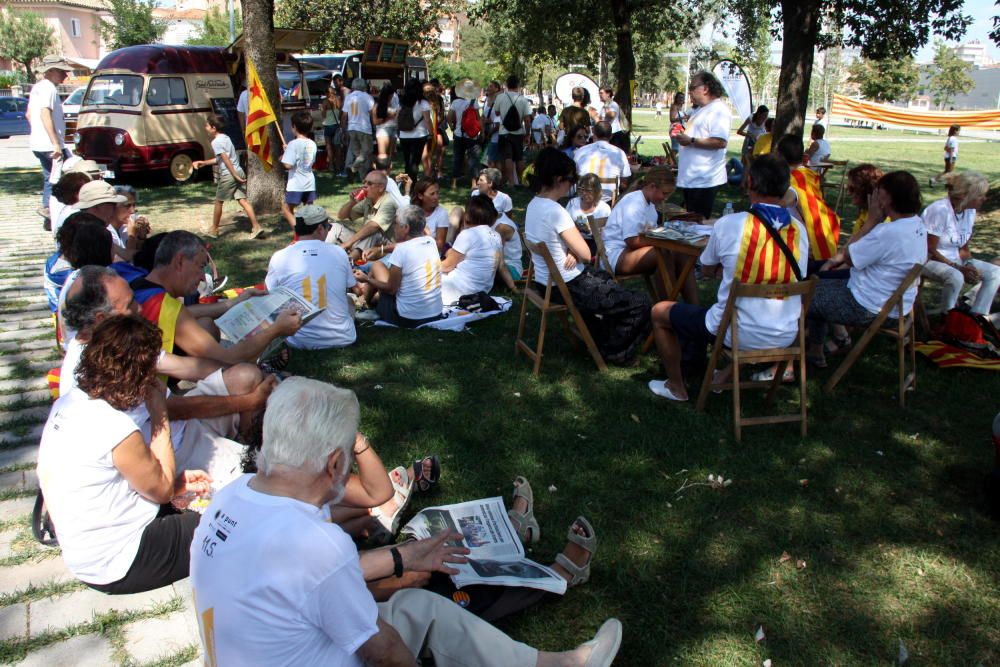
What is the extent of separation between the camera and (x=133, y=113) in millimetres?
12648

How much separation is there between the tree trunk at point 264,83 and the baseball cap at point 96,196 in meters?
4.52

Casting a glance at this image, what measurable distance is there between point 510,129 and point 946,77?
5932cm

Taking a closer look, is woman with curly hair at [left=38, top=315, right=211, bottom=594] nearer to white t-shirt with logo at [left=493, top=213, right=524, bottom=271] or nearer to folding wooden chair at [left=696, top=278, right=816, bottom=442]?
folding wooden chair at [left=696, top=278, right=816, bottom=442]

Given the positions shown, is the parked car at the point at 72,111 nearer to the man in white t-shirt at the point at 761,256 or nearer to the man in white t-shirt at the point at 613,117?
the man in white t-shirt at the point at 613,117

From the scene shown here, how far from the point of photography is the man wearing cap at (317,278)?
5.33 m

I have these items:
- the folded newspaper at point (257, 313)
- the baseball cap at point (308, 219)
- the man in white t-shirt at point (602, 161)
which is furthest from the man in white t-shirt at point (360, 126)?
the folded newspaper at point (257, 313)

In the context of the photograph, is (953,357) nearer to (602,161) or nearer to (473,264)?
(473,264)

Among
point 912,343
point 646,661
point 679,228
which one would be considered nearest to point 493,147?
point 679,228

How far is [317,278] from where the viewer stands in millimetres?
5375

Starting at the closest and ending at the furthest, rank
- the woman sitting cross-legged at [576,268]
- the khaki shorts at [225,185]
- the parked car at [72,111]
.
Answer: the woman sitting cross-legged at [576,268] < the khaki shorts at [225,185] < the parked car at [72,111]

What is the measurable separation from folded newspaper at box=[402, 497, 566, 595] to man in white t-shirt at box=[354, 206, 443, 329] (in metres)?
2.95

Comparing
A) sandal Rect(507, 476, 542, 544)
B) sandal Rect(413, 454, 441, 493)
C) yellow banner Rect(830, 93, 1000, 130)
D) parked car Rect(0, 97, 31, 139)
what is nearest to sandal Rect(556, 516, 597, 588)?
sandal Rect(507, 476, 542, 544)

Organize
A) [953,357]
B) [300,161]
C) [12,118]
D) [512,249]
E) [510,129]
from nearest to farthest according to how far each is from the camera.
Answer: [953,357] → [512,249] → [300,161] → [510,129] → [12,118]

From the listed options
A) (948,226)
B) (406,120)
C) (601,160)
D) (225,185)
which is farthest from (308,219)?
(406,120)
